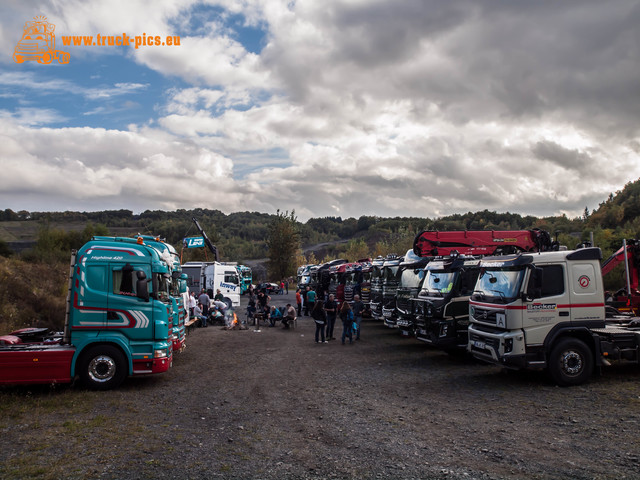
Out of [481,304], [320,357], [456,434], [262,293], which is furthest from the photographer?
[262,293]

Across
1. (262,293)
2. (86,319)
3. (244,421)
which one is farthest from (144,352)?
(262,293)

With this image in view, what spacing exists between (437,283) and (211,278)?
18.6m

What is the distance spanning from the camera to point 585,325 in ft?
30.4

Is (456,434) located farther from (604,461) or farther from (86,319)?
(86,319)

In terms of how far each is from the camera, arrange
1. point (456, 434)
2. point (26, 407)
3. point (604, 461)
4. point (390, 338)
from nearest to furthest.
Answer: point (604, 461) → point (456, 434) → point (26, 407) → point (390, 338)

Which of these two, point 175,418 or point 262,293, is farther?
point 262,293

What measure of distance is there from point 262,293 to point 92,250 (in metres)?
13.4

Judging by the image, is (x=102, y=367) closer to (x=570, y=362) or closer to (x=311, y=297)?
(x=570, y=362)

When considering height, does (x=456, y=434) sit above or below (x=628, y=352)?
below

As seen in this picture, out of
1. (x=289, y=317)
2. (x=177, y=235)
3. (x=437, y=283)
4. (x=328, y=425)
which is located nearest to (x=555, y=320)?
(x=437, y=283)

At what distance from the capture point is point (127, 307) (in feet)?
30.9

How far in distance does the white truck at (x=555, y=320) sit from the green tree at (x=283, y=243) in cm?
4137

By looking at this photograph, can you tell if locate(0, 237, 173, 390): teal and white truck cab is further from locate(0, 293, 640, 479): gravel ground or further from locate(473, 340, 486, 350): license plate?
locate(473, 340, 486, 350): license plate

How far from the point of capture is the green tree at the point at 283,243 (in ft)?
166
